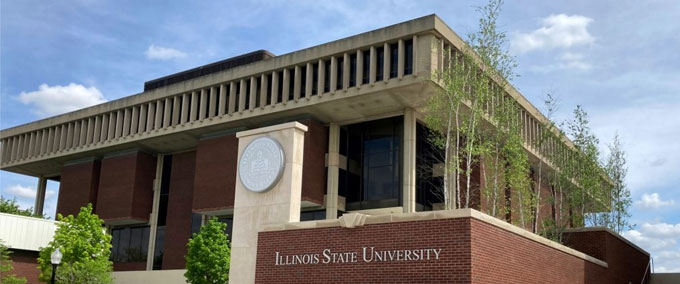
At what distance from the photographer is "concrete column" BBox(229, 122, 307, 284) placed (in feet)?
72.5

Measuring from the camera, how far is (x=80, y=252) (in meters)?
34.8

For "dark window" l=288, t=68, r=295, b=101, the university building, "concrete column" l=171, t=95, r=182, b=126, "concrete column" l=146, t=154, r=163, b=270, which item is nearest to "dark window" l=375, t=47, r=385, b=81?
the university building

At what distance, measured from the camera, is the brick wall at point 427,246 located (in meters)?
17.8

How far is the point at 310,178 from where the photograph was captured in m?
39.6

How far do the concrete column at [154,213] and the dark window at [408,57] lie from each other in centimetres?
2384

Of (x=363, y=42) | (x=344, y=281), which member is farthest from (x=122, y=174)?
(x=344, y=281)

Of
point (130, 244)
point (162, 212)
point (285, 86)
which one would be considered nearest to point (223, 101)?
point (285, 86)

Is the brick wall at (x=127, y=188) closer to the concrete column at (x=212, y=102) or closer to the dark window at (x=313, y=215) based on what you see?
the concrete column at (x=212, y=102)

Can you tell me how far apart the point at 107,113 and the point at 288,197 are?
3294 cm

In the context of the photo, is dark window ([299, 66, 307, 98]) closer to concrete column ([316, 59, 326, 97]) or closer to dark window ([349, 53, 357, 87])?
concrete column ([316, 59, 326, 97])

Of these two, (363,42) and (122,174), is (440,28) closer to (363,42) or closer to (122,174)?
(363,42)

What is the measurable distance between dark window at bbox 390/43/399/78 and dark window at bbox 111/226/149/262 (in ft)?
81.0

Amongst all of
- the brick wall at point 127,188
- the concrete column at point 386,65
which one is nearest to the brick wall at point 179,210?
the brick wall at point 127,188

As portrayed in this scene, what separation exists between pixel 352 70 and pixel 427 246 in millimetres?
20990
